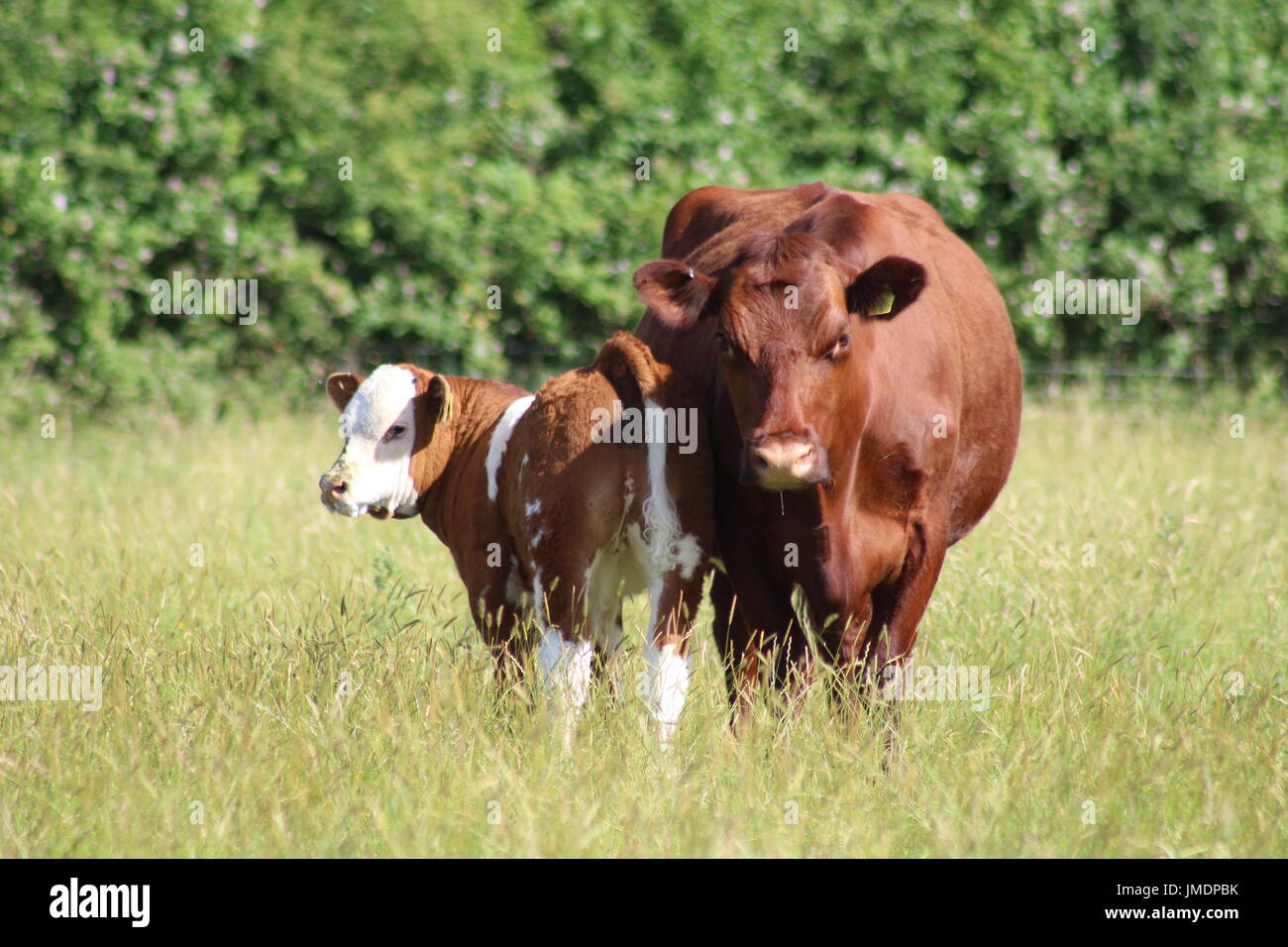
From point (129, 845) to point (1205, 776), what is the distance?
231cm

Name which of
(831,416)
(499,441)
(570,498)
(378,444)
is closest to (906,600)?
(831,416)

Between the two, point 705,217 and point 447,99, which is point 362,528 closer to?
point 705,217

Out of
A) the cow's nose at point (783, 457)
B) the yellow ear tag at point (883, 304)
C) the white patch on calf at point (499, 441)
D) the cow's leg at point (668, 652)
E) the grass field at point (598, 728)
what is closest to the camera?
the grass field at point (598, 728)

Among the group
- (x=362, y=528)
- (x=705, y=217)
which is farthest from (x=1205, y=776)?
(x=362, y=528)

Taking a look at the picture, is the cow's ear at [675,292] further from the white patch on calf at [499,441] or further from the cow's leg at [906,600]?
the cow's leg at [906,600]

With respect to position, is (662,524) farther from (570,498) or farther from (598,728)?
(598,728)

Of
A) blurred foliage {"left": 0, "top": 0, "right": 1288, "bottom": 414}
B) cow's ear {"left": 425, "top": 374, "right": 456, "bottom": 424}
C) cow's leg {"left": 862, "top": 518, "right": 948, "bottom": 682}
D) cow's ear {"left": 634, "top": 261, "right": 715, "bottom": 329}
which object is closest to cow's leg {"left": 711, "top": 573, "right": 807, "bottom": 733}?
cow's leg {"left": 862, "top": 518, "right": 948, "bottom": 682}

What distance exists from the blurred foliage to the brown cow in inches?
219

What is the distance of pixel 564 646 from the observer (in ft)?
12.7

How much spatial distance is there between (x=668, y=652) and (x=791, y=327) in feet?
2.88

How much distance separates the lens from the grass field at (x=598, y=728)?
129 inches

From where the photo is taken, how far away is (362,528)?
6754 millimetres

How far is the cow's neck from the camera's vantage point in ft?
13.8

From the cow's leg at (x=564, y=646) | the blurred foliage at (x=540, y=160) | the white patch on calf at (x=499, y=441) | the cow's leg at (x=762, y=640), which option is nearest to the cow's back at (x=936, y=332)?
the cow's leg at (x=762, y=640)
